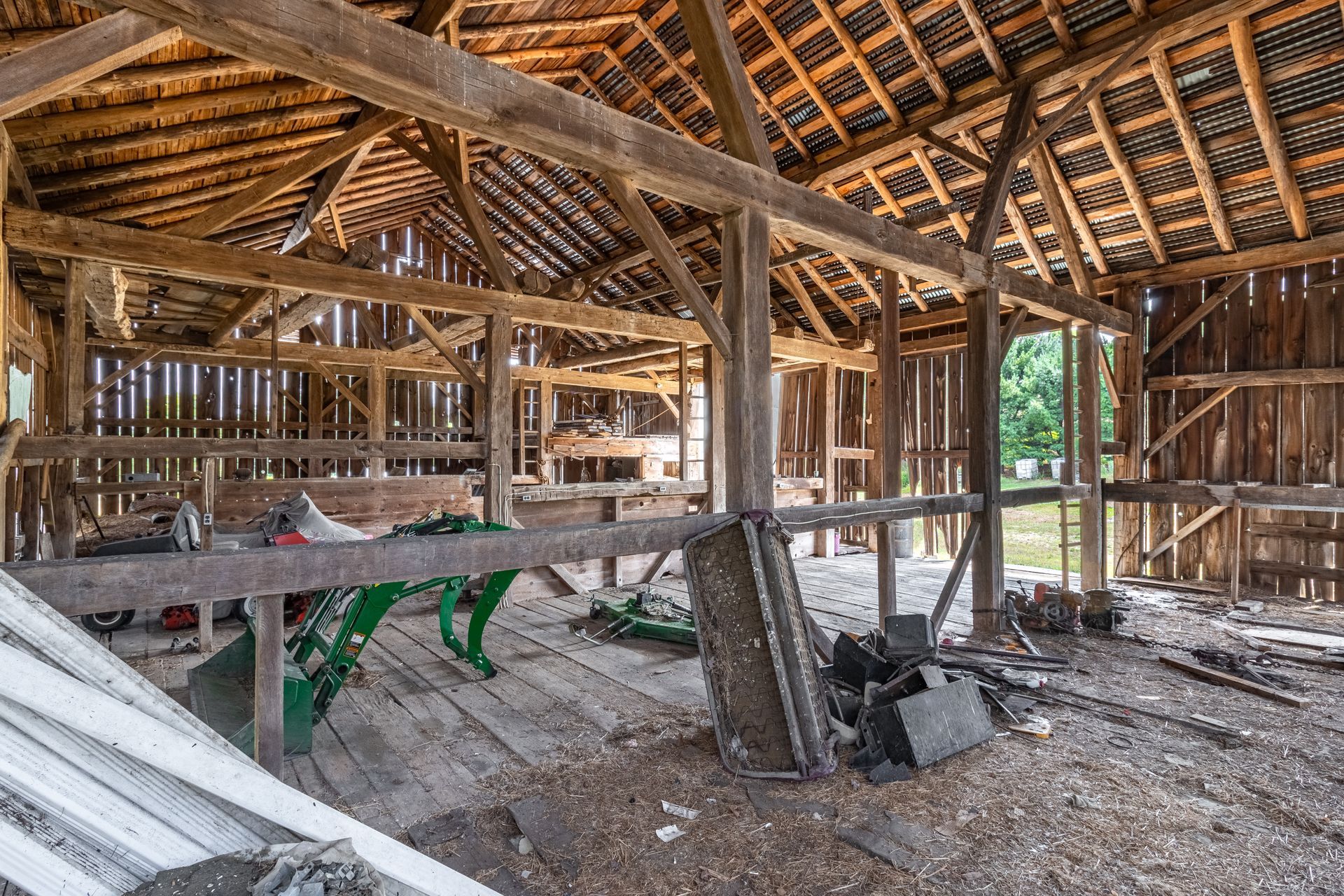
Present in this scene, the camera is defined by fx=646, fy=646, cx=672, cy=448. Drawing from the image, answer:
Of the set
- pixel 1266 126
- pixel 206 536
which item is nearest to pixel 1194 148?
pixel 1266 126

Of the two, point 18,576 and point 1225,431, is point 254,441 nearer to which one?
point 18,576

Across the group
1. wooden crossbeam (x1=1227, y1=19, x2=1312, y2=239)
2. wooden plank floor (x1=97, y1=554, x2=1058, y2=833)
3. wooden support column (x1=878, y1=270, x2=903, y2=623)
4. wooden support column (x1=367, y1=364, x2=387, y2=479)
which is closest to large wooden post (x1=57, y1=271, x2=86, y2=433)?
wooden plank floor (x1=97, y1=554, x2=1058, y2=833)

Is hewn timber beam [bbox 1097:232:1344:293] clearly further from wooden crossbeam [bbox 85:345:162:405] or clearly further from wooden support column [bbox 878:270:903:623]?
wooden crossbeam [bbox 85:345:162:405]

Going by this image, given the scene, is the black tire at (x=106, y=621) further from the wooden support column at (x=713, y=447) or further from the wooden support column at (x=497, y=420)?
the wooden support column at (x=713, y=447)

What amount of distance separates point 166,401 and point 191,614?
33.3 feet

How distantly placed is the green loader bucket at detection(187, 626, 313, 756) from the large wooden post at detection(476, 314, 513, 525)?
2.67m

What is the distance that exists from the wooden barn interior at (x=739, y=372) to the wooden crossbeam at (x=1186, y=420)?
45 millimetres

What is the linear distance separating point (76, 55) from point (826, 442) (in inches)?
362

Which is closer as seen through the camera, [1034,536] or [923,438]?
[923,438]

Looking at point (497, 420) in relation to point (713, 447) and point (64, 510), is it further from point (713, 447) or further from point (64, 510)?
point (64, 510)

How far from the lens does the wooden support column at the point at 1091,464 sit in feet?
23.3

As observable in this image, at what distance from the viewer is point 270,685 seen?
216 centimetres

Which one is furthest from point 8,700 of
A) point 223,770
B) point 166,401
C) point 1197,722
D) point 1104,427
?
point 1104,427

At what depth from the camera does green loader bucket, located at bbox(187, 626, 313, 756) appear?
309 cm
